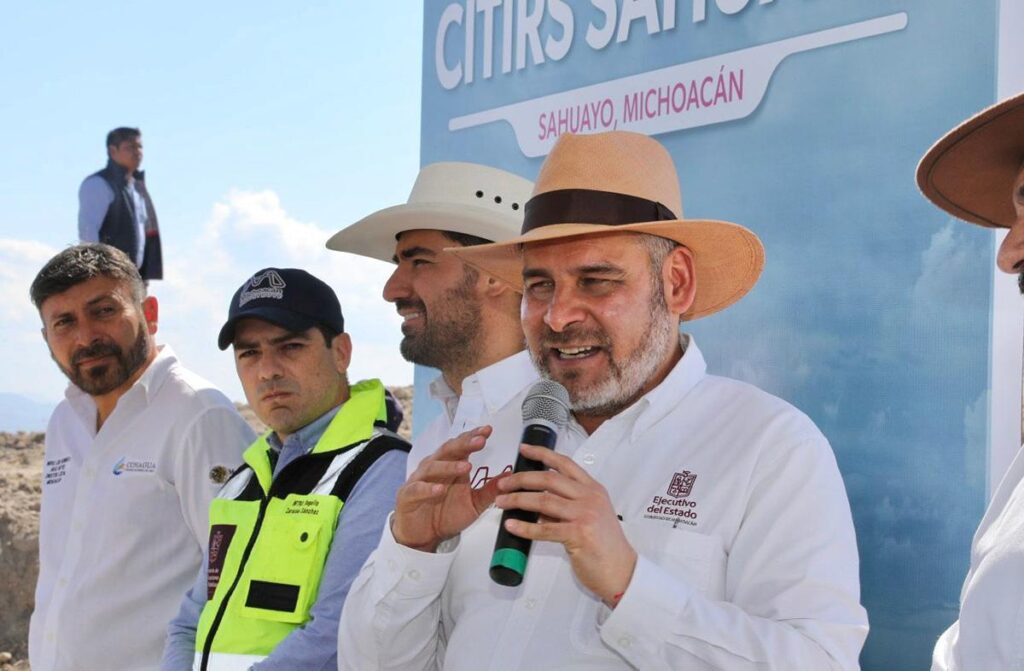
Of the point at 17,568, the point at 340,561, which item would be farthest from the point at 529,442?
the point at 17,568

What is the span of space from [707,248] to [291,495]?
138 cm

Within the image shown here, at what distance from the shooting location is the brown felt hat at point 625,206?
8.18ft

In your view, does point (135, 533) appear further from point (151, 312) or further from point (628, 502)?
point (628, 502)

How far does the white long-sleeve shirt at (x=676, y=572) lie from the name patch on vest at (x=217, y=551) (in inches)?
33.7

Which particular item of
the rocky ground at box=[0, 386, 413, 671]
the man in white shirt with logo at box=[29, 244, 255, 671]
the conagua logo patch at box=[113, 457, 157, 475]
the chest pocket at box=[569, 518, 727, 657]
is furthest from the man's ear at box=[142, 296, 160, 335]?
the rocky ground at box=[0, 386, 413, 671]

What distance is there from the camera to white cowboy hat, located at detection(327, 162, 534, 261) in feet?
11.6

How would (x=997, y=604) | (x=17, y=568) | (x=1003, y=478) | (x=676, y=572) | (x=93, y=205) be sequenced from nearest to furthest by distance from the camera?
(x=997, y=604) < (x=1003, y=478) < (x=676, y=572) < (x=93, y=205) < (x=17, y=568)

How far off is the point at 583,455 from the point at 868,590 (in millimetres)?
1115

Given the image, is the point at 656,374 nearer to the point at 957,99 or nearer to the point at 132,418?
the point at 957,99

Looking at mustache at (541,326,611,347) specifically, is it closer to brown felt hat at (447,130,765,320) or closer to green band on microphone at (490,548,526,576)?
brown felt hat at (447,130,765,320)

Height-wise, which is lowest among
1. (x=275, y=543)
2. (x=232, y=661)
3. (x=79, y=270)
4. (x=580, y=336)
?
(x=232, y=661)

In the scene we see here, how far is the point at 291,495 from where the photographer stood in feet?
10.5

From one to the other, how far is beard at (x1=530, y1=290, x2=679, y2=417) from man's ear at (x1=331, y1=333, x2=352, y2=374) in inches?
51.2

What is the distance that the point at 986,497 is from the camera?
289 centimetres
